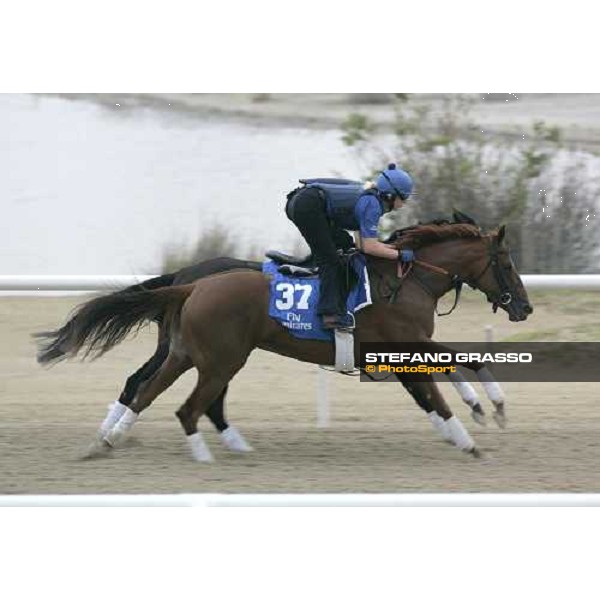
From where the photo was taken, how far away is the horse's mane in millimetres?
7203

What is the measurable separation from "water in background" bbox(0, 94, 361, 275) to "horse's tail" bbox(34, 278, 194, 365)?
7.06 metres

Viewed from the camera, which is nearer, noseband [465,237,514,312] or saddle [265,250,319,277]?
saddle [265,250,319,277]

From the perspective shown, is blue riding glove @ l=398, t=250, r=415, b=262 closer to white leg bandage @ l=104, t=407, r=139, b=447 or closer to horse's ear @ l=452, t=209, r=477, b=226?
horse's ear @ l=452, t=209, r=477, b=226

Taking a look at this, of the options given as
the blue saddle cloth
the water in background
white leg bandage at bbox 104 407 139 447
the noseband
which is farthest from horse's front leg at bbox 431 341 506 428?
the water in background

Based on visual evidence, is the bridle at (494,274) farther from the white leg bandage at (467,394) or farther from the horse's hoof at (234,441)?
the horse's hoof at (234,441)

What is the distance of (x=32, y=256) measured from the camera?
1470 cm

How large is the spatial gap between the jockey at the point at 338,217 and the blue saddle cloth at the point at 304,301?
0.18 feet

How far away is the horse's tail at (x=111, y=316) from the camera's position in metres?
7.00

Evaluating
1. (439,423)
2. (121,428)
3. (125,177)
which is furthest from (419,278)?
(125,177)

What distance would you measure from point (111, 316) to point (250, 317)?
0.84 m

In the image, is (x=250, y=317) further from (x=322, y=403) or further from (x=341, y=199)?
(x=322, y=403)

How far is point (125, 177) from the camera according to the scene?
51.6 ft
